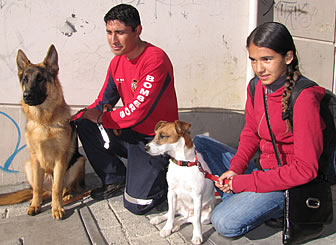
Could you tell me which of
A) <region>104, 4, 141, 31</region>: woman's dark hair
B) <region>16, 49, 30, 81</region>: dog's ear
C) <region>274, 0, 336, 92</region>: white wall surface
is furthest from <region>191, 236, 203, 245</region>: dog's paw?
<region>274, 0, 336, 92</region>: white wall surface

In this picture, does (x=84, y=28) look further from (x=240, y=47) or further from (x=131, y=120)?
(x=240, y=47)

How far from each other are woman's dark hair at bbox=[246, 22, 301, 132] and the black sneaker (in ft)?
6.97

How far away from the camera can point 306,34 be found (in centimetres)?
571

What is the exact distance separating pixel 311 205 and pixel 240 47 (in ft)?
12.2

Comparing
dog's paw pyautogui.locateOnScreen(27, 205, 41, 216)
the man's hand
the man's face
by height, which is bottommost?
dog's paw pyautogui.locateOnScreen(27, 205, 41, 216)

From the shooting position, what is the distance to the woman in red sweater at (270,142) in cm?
198

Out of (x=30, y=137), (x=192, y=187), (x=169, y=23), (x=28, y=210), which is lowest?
(x=28, y=210)

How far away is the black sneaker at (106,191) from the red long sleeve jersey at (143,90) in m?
0.77

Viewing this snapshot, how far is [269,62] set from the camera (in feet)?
6.88

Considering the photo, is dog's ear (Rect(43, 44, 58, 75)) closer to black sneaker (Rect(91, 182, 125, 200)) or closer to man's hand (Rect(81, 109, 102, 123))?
man's hand (Rect(81, 109, 102, 123))

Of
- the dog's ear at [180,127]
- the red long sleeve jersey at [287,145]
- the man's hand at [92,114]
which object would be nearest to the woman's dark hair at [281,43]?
the red long sleeve jersey at [287,145]

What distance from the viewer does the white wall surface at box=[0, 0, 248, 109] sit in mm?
3764

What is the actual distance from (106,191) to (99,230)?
0.74 meters

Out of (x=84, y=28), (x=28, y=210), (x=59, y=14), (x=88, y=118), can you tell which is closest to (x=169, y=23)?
(x=84, y=28)
